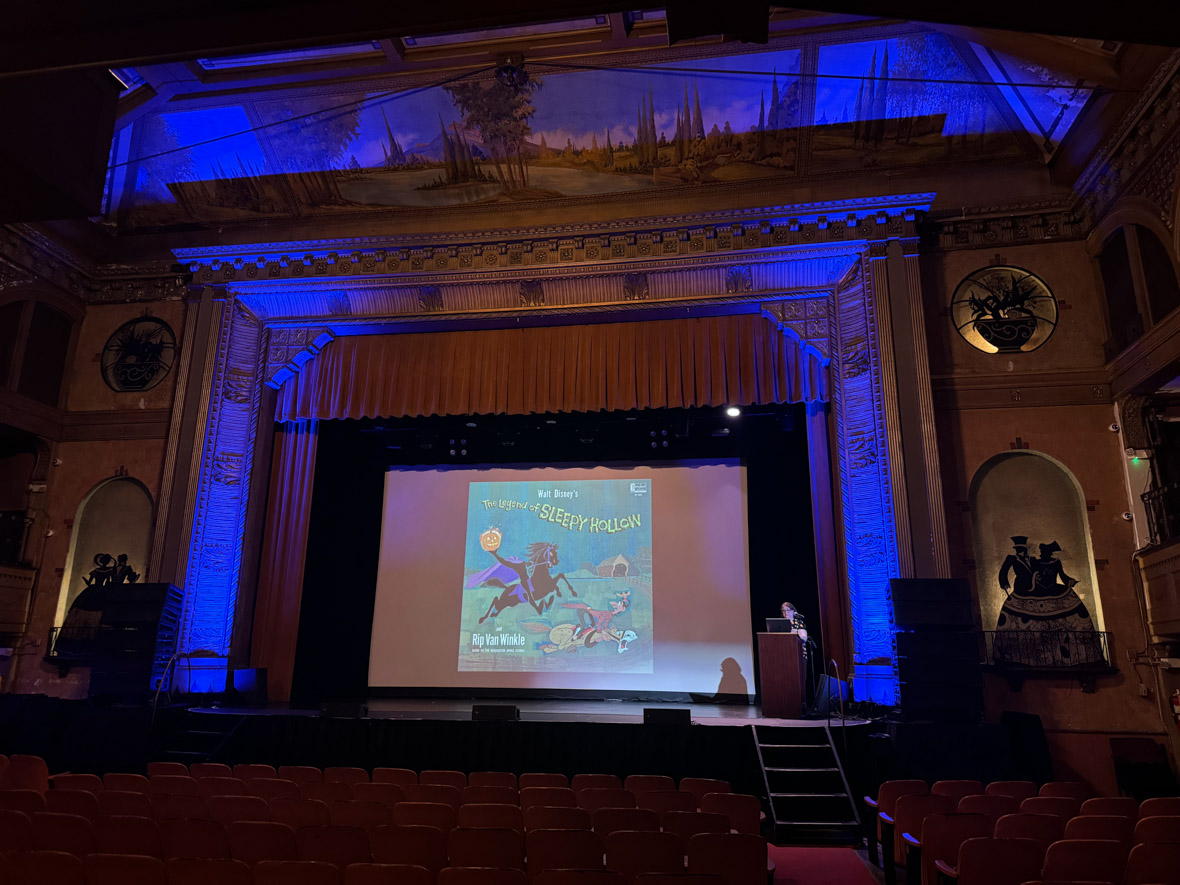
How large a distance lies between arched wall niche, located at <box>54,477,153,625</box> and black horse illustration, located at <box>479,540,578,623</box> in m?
5.13

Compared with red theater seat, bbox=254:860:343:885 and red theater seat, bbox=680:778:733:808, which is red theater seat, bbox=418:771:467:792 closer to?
red theater seat, bbox=680:778:733:808

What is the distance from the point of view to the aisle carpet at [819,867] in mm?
5906

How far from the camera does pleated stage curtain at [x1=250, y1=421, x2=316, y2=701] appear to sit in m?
11.8

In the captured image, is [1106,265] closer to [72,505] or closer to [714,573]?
[714,573]

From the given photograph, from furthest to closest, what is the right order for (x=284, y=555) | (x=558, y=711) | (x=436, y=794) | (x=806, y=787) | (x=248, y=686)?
(x=284, y=555) < (x=248, y=686) < (x=558, y=711) < (x=806, y=787) < (x=436, y=794)

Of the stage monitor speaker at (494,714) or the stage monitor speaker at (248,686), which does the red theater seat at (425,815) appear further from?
the stage monitor speaker at (248,686)

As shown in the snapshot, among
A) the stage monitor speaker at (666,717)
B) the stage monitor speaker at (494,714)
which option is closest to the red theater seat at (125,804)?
the stage monitor speaker at (494,714)

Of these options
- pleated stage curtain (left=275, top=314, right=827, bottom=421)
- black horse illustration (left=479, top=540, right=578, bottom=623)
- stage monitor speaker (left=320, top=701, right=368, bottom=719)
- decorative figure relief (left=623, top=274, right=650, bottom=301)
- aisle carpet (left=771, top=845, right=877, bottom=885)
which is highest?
decorative figure relief (left=623, top=274, right=650, bottom=301)

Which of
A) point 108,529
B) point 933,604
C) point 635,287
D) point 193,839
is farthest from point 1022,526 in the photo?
point 108,529

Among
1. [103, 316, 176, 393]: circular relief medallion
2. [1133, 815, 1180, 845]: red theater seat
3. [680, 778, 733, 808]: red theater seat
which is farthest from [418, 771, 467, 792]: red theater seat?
[103, 316, 176, 393]: circular relief medallion

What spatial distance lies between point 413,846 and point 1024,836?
3.44 meters

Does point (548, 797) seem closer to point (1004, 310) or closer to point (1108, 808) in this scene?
point (1108, 808)

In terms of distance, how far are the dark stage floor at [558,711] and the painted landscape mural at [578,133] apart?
24.0 feet

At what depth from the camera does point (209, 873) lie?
3.44 m
